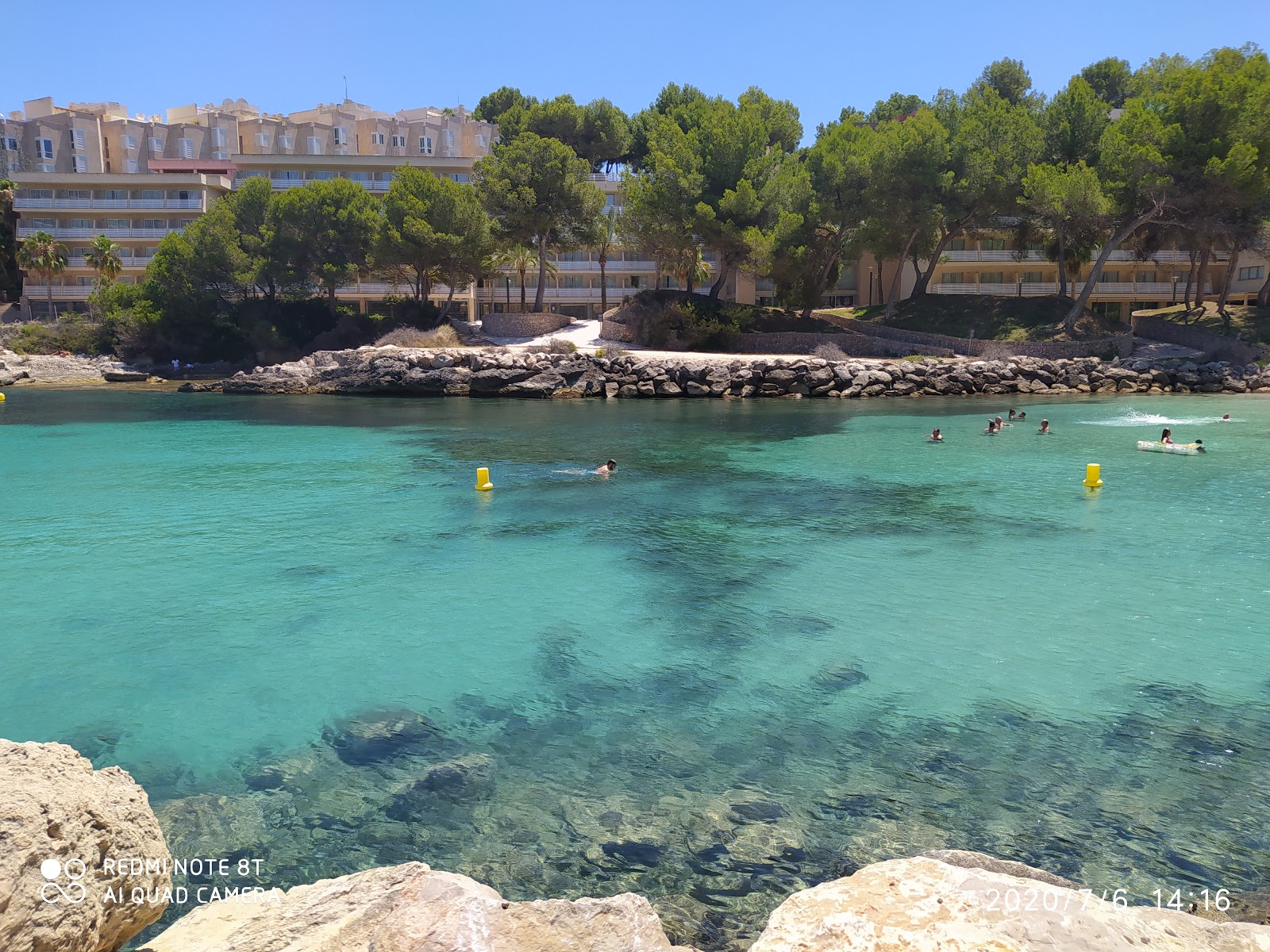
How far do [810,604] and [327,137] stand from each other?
88235 mm

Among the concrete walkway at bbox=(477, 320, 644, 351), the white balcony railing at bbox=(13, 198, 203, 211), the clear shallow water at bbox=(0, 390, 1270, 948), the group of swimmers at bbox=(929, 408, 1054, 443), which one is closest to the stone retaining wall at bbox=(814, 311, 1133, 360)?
the concrete walkway at bbox=(477, 320, 644, 351)

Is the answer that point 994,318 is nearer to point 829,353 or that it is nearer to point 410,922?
point 829,353

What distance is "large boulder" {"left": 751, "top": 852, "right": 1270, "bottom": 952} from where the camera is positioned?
3.69 metres

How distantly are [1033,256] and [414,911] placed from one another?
225 ft

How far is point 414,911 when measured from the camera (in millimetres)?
4191

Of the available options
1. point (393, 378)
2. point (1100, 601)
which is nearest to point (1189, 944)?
point (1100, 601)

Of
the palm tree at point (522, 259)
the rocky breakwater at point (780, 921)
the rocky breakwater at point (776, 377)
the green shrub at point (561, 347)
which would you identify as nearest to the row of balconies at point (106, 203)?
the palm tree at point (522, 259)

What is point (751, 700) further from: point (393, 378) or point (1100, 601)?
point (393, 378)

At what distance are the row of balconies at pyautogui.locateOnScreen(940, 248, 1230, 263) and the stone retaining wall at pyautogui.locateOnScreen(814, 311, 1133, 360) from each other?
32.6ft

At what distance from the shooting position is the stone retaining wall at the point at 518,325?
56.5m

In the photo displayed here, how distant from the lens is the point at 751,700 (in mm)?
9422

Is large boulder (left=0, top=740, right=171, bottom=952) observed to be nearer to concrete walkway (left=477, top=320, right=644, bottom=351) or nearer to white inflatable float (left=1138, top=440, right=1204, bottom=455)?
white inflatable float (left=1138, top=440, right=1204, bottom=455)

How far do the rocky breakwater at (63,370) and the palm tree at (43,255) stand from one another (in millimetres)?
8676

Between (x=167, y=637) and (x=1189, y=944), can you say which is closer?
(x=1189, y=944)
